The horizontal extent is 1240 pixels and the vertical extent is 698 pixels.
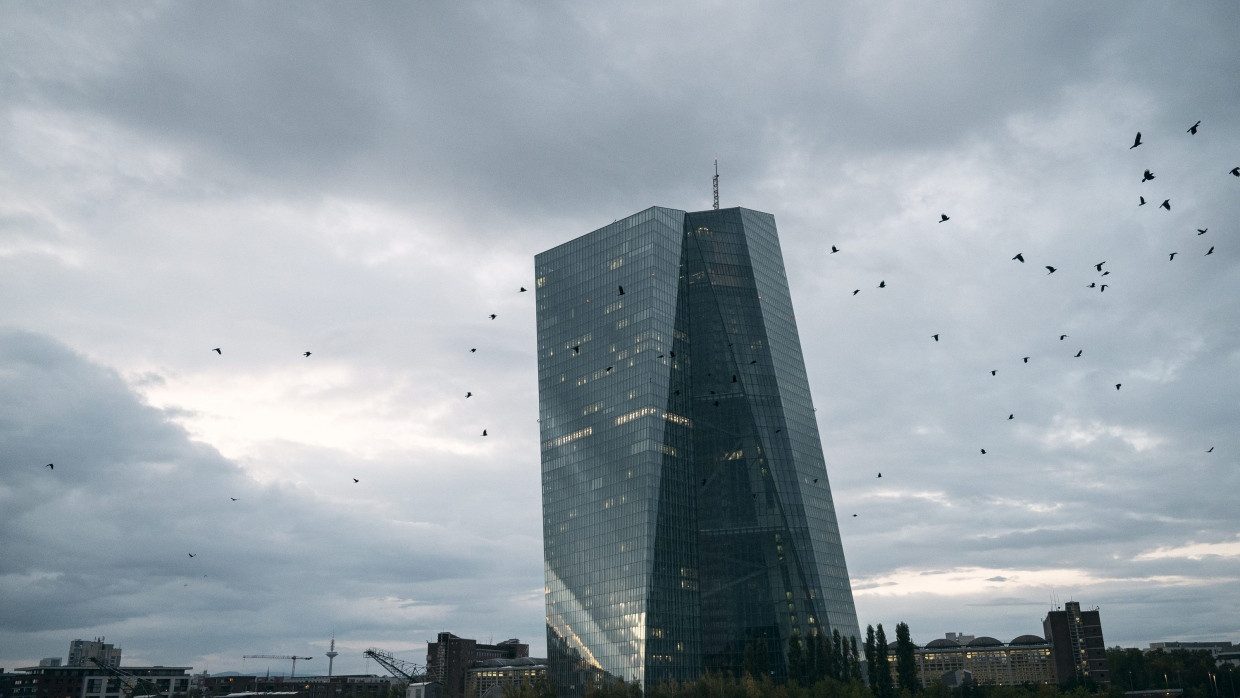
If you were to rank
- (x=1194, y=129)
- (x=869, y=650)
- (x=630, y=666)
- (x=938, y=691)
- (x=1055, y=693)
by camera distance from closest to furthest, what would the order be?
(x=1194, y=129), (x=938, y=691), (x=869, y=650), (x=1055, y=693), (x=630, y=666)

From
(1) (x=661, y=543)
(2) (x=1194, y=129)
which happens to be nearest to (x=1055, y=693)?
(1) (x=661, y=543)

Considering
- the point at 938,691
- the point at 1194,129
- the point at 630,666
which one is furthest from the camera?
the point at 630,666

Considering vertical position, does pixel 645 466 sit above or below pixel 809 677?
above

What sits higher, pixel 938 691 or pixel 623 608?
pixel 623 608

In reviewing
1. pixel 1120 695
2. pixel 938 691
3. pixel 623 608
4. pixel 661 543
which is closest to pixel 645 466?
pixel 661 543

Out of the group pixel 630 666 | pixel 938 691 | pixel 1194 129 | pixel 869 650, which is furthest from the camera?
pixel 630 666

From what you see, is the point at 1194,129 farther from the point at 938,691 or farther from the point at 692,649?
the point at 692,649

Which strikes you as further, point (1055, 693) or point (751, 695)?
point (1055, 693)

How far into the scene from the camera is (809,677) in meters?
171

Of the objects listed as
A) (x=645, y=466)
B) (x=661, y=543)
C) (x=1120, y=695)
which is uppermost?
(x=645, y=466)

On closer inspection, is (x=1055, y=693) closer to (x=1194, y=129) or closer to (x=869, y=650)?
(x=869, y=650)

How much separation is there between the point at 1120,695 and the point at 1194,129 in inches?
6320

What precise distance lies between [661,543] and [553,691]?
38.7m

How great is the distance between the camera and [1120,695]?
184 metres
